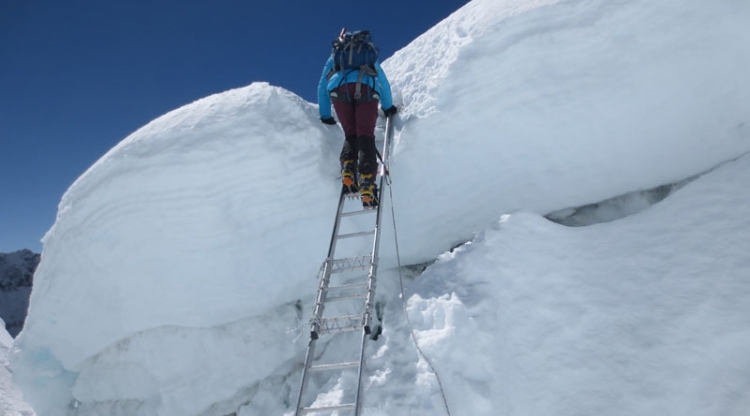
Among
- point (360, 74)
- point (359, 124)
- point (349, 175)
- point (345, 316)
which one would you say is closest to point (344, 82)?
point (360, 74)

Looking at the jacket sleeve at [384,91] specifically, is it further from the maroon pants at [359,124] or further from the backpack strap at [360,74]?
the maroon pants at [359,124]

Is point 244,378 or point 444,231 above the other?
point 444,231

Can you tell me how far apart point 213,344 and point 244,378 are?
0.53m

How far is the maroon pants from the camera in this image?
13.6 ft

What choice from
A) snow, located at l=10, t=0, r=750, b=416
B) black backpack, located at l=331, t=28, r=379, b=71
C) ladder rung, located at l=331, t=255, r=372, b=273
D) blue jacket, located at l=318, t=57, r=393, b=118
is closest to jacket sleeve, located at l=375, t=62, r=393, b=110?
blue jacket, located at l=318, t=57, r=393, b=118

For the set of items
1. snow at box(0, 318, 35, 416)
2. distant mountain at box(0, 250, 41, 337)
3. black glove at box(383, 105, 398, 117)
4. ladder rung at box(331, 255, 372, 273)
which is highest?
distant mountain at box(0, 250, 41, 337)

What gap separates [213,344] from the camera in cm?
471

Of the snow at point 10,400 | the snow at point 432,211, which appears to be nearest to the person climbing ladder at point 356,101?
the snow at point 432,211

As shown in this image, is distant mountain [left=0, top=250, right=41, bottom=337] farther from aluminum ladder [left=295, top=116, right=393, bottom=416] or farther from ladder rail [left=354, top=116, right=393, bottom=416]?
ladder rail [left=354, top=116, right=393, bottom=416]

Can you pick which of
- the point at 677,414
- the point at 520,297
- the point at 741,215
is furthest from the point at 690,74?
the point at 677,414

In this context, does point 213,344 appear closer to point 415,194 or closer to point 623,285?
point 415,194

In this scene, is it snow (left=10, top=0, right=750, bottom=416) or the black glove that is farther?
the black glove

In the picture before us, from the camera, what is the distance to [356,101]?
186 inches

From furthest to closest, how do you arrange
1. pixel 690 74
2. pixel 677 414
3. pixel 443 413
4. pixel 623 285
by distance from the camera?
pixel 690 74 < pixel 623 285 < pixel 443 413 < pixel 677 414
